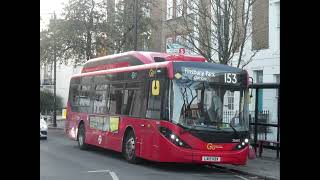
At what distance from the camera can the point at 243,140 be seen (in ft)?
43.3

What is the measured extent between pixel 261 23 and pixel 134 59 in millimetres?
10748

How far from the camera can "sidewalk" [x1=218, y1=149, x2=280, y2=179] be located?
1258 centimetres

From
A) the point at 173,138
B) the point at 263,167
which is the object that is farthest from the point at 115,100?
the point at 263,167

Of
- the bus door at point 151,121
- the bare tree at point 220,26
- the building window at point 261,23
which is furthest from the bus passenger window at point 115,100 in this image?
the building window at point 261,23

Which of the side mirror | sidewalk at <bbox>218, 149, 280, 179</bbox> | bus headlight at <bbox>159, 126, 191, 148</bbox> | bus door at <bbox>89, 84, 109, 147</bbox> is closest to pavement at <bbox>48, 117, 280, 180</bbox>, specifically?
sidewalk at <bbox>218, 149, 280, 179</bbox>

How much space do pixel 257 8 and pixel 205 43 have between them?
21.1ft

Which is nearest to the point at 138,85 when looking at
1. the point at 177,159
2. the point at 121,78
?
the point at 121,78

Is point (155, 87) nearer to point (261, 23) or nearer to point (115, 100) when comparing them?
point (115, 100)

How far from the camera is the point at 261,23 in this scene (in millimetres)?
24578

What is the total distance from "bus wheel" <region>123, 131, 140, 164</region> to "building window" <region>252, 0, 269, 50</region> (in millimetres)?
11360

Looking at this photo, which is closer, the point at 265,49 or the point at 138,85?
the point at 138,85
